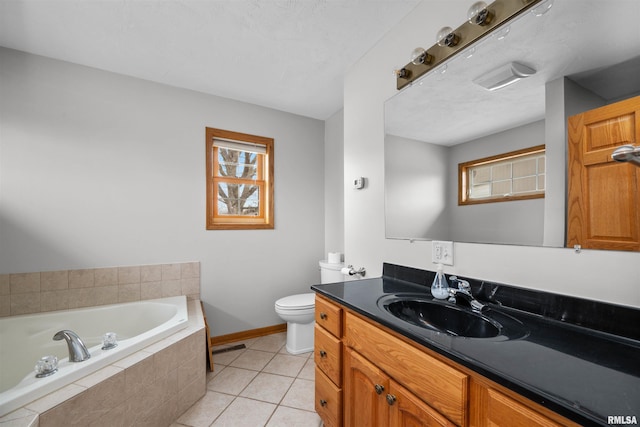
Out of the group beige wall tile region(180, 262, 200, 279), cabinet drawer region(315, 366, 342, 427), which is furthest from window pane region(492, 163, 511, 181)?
beige wall tile region(180, 262, 200, 279)

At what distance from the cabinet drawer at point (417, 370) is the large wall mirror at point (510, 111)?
25.4 inches

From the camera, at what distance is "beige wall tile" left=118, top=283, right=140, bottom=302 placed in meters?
2.22

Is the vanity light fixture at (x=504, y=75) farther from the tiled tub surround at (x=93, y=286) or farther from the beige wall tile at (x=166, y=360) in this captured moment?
the tiled tub surround at (x=93, y=286)

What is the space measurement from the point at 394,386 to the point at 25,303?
2.70 metres

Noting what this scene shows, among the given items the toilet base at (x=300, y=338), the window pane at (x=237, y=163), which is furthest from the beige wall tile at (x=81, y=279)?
the toilet base at (x=300, y=338)

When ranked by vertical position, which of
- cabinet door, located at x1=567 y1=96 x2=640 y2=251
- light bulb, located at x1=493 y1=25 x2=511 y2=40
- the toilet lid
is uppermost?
light bulb, located at x1=493 y1=25 x2=511 y2=40

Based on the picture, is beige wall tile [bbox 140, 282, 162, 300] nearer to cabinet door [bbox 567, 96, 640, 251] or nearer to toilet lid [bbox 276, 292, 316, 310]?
toilet lid [bbox 276, 292, 316, 310]

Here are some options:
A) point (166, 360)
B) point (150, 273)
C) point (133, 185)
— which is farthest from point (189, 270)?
point (166, 360)

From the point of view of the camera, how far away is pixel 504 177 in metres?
1.12

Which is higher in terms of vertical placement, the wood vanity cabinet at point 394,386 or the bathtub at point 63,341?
the wood vanity cabinet at point 394,386

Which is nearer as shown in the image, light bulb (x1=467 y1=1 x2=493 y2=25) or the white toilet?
light bulb (x1=467 y1=1 x2=493 y2=25)

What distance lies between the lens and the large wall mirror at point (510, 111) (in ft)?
2.77

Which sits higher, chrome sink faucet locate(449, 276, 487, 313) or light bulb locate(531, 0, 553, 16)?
light bulb locate(531, 0, 553, 16)

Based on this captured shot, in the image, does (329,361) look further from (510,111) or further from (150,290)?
(150,290)
